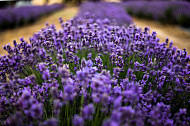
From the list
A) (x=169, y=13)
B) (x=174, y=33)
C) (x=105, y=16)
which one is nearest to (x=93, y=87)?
(x=105, y=16)

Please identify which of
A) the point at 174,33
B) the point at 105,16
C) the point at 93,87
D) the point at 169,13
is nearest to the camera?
the point at 93,87

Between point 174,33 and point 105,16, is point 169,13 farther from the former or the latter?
point 105,16

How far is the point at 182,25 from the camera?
708 centimetres

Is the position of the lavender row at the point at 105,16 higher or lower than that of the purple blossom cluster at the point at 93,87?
higher

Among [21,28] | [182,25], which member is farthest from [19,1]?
[182,25]

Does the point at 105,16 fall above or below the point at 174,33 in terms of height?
above

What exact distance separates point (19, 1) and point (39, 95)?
660 inches

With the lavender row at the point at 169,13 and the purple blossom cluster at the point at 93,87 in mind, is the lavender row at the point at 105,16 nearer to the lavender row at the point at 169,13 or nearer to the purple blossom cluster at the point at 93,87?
the purple blossom cluster at the point at 93,87

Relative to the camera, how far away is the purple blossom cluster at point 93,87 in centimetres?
99

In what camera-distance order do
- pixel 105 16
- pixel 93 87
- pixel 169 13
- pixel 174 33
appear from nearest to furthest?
pixel 93 87 < pixel 105 16 < pixel 174 33 < pixel 169 13

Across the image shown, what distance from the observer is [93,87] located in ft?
3.31

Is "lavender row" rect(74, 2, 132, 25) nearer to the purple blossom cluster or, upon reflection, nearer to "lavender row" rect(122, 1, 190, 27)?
the purple blossom cluster

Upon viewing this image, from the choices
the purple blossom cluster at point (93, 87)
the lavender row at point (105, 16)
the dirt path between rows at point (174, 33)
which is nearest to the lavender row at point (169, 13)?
the dirt path between rows at point (174, 33)

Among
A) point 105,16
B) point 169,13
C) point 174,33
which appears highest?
point 169,13
